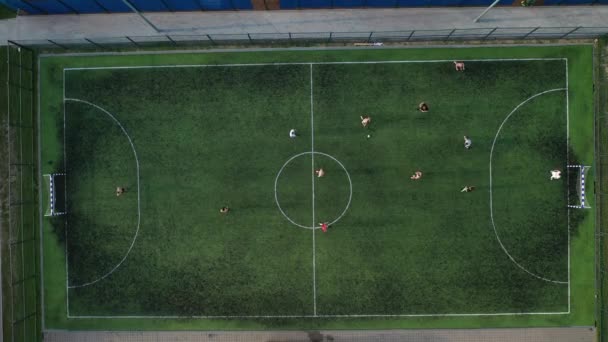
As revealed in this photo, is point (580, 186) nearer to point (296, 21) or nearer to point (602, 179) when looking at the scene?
point (602, 179)

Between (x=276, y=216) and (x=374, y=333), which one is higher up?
(x=276, y=216)

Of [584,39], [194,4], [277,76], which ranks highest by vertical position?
[194,4]

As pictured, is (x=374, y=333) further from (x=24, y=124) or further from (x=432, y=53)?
(x=24, y=124)

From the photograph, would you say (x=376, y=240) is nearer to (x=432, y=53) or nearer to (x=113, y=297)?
(x=432, y=53)

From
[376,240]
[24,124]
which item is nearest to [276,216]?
[376,240]

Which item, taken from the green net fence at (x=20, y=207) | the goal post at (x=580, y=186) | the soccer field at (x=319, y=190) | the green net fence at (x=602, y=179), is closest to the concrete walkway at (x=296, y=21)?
the soccer field at (x=319, y=190)

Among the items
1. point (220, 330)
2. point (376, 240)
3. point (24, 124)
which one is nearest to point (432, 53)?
point (376, 240)

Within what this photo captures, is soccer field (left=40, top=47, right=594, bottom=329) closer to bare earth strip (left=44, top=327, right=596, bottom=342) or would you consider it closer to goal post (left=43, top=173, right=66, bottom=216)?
goal post (left=43, top=173, right=66, bottom=216)
